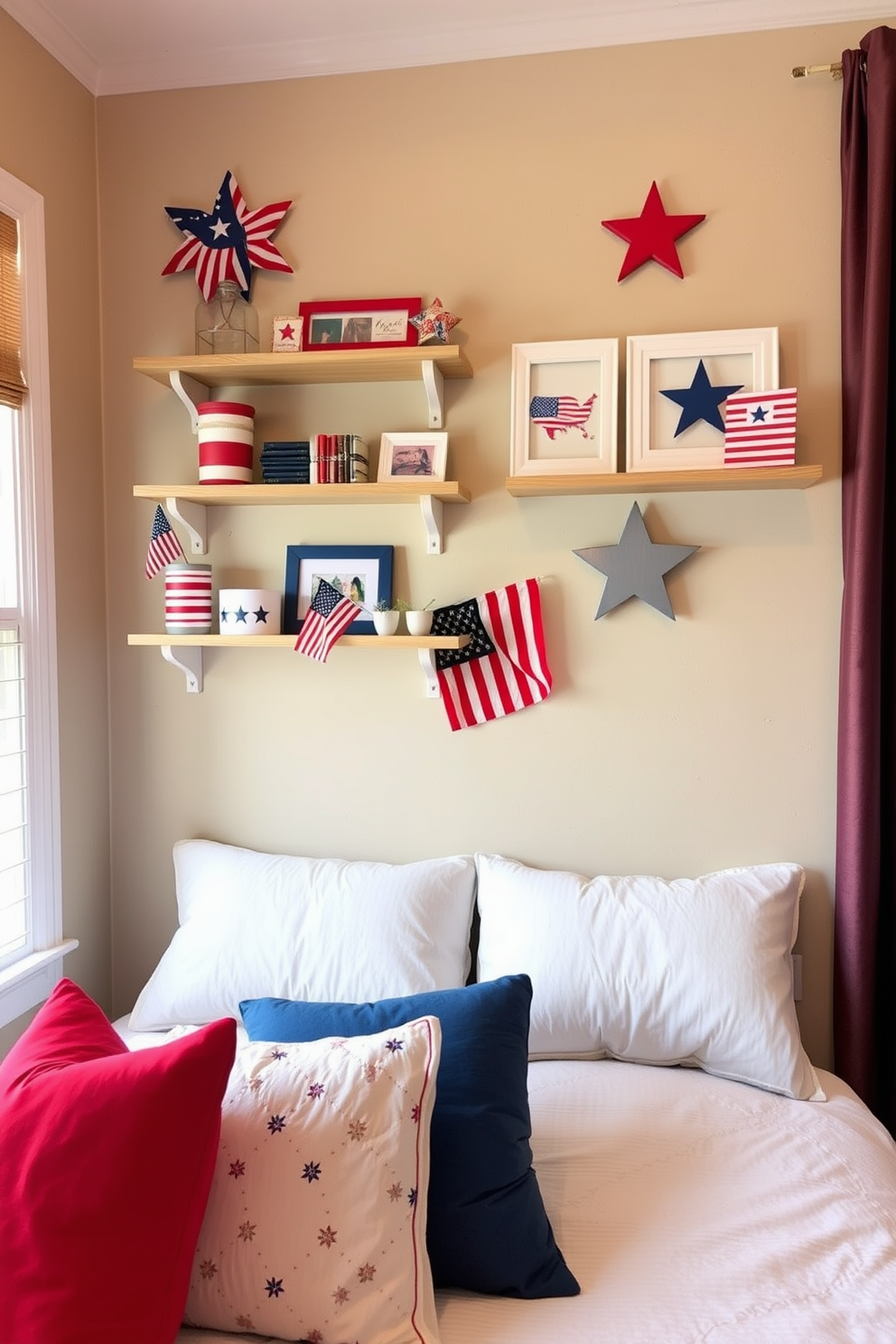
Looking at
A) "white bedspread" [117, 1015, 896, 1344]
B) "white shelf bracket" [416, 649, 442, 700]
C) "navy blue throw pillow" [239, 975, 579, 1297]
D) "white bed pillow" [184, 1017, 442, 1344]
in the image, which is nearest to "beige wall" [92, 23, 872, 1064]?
"white shelf bracket" [416, 649, 442, 700]

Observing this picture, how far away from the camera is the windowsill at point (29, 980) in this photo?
6.41 feet

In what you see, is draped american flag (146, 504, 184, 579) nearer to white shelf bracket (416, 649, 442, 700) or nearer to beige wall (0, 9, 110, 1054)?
beige wall (0, 9, 110, 1054)

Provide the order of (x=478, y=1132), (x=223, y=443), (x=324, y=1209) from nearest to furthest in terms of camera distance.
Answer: (x=324, y=1209) < (x=478, y=1132) < (x=223, y=443)

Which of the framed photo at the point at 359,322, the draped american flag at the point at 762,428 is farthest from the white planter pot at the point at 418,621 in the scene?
the draped american flag at the point at 762,428

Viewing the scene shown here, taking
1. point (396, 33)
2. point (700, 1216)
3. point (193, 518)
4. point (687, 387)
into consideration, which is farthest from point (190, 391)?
point (700, 1216)

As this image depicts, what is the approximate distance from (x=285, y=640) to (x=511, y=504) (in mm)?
572

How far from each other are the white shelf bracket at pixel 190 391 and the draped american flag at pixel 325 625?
0.51 meters

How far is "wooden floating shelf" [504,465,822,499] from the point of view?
1917 mm

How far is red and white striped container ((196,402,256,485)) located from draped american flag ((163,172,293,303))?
0.95 ft

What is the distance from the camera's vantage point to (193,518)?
2.24 metres

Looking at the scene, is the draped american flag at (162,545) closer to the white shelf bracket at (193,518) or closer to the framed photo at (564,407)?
the white shelf bracket at (193,518)

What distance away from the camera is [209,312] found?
86.8 inches

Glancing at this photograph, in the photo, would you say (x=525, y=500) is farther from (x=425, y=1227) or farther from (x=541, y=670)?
(x=425, y=1227)

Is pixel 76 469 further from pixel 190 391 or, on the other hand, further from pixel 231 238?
pixel 231 238
